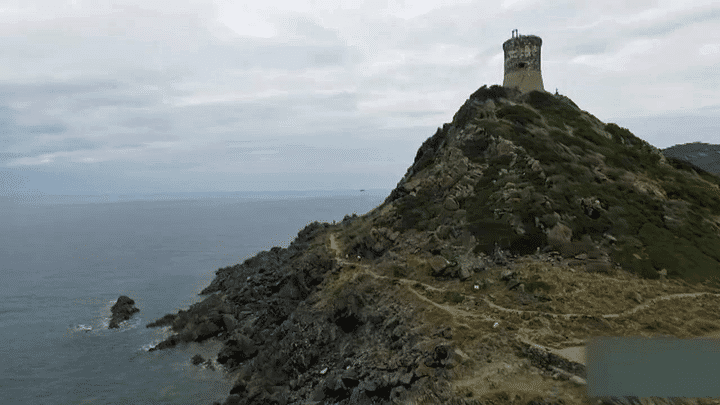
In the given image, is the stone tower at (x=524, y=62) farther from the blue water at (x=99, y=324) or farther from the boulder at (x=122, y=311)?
the boulder at (x=122, y=311)

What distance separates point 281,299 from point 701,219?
51.1 m

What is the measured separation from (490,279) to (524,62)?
47.1 meters

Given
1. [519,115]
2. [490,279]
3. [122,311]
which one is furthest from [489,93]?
[122,311]

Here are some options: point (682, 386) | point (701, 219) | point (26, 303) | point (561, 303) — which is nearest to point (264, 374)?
point (561, 303)

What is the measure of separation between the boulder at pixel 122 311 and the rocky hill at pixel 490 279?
773 cm

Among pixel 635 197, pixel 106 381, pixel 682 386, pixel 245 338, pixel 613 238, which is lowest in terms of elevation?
pixel 106 381

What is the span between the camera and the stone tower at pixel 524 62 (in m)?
66.3

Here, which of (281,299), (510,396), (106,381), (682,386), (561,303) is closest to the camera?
(682,386)

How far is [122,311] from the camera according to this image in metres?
62.0

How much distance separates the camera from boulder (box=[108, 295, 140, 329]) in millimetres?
58938

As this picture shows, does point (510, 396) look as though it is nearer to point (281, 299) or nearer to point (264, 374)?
point (264, 374)

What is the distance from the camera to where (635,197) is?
46281 millimetres

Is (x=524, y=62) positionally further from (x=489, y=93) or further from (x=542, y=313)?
(x=542, y=313)

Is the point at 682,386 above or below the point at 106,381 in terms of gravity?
above
